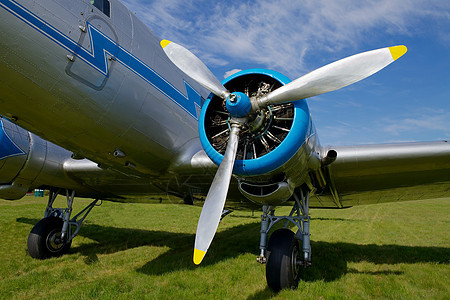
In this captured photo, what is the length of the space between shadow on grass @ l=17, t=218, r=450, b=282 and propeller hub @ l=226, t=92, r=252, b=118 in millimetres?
2997

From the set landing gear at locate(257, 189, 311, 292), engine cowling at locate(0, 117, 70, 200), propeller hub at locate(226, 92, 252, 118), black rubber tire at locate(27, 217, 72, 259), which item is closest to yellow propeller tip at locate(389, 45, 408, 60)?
propeller hub at locate(226, 92, 252, 118)

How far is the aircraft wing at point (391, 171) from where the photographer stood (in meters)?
4.82

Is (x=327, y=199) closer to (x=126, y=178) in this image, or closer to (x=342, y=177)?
(x=342, y=177)

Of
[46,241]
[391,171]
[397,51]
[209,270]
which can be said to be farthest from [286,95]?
[46,241]

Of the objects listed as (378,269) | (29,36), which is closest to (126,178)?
(29,36)

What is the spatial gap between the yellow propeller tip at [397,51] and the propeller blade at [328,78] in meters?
0.24

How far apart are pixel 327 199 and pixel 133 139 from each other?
16.3 ft

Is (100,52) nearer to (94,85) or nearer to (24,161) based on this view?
(94,85)

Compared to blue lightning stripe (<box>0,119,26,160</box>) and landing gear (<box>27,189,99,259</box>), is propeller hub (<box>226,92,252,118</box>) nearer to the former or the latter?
blue lightning stripe (<box>0,119,26,160</box>)

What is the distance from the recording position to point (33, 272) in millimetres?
6066

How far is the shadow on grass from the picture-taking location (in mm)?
6211

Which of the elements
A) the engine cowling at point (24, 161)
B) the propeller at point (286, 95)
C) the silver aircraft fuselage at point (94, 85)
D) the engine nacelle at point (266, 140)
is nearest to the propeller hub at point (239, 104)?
the propeller at point (286, 95)

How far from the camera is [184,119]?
5.87 meters

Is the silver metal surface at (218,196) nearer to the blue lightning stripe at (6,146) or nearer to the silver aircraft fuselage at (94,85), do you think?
the silver aircraft fuselage at (94,85)
